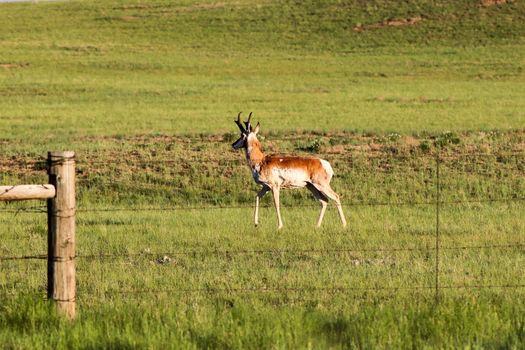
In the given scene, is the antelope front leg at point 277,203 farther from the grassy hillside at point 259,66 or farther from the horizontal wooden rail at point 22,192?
the grassy hillside at point 259,66

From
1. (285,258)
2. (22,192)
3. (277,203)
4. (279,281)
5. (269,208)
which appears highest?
(22,192)

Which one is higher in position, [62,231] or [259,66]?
[259,66]

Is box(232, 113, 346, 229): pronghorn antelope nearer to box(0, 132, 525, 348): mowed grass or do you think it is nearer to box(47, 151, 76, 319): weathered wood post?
box(0, 132, 525, 348): mowed grass

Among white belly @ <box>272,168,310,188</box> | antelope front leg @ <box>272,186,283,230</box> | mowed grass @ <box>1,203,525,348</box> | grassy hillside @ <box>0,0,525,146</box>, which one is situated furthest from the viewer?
grassy hillside @ <box>0,0,525,146</box>

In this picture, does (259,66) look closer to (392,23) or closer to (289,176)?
(392,23)

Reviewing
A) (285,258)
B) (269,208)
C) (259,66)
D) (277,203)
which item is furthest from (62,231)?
(259,66)

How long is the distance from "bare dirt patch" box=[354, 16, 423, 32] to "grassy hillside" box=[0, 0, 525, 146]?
0.14 metres

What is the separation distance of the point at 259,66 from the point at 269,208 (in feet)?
137

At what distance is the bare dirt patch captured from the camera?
74.6m

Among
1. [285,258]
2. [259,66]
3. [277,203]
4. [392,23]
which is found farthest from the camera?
[392,23]

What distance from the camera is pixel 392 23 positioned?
76.1m

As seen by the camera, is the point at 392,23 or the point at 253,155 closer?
the point at 253,155

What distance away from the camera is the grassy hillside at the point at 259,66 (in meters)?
36.8

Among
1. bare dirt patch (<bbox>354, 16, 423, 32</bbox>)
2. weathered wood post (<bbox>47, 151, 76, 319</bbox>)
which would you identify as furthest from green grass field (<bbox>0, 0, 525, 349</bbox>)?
bare dirt patch (<bbox>354, 16, 423, 32</bbox>)
